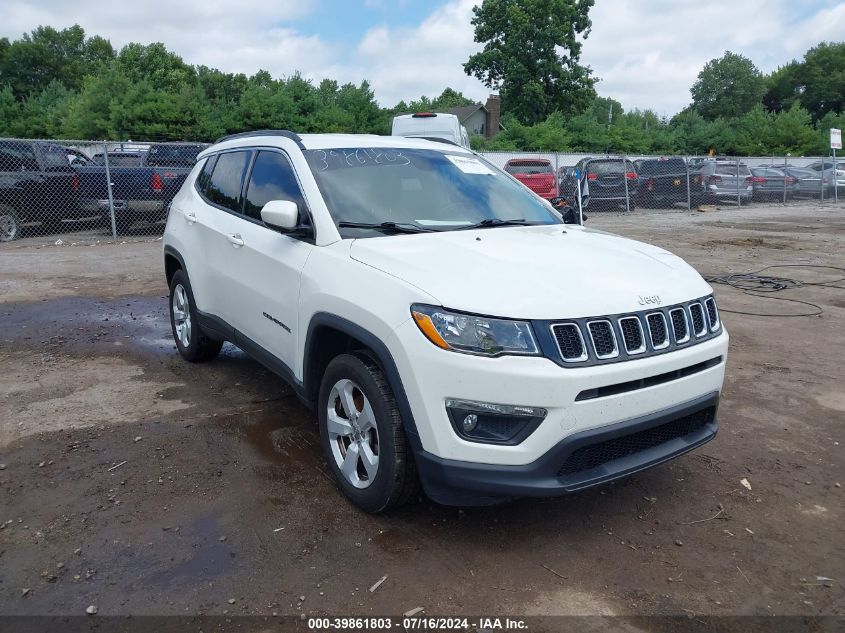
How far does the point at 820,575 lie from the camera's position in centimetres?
300

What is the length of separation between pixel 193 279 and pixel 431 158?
7.04 ft

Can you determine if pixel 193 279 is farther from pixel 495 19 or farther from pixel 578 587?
pixel 495 19

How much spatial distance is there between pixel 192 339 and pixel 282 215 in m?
2.38

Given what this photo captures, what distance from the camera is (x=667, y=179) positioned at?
23.0 metres

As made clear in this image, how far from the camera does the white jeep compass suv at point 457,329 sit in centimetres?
286

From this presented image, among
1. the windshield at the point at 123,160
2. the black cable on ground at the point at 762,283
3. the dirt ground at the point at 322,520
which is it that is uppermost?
the windshield at the point at 123,160

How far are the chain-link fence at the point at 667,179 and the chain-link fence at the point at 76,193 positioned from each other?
350 inches

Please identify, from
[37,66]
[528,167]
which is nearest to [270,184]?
[528,167]

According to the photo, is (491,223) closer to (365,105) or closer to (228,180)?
(228,180)

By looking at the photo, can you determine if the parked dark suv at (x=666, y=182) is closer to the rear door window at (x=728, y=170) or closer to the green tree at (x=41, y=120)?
the rear door window at (x=728, y=170)

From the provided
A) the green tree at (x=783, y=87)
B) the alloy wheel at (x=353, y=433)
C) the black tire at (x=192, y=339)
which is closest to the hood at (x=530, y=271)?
the alloy wheel at (x=353, y=433)

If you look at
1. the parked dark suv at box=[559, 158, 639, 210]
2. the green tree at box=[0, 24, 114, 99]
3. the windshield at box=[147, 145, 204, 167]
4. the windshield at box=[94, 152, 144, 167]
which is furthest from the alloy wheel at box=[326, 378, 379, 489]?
the green tree at box=[0, 24, 114, 99]

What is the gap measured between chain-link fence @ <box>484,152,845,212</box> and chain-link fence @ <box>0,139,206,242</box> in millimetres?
8881

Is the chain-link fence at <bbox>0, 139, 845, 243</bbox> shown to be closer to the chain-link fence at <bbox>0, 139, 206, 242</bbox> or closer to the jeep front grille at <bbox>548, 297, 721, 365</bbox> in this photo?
the chain-link fence at <bbox>0, 139, 206, 242</bbox>
